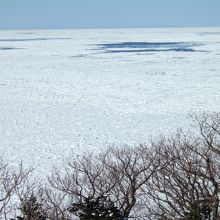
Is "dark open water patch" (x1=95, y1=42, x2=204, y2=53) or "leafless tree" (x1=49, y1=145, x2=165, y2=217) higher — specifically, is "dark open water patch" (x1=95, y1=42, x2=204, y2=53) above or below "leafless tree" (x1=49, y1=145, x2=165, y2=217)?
above

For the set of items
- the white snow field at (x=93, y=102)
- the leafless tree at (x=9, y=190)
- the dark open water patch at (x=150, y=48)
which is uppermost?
the dark open water patch at (x=150, y=48)

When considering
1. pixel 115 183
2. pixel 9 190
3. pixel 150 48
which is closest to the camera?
pixel 9 190

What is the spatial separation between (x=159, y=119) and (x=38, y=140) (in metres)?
4.61

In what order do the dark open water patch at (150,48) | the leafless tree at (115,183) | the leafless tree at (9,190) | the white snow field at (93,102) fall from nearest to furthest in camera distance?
1. the leafless tree at (9,190)
2. the leafless tree at (115,183)
3. the white snow field at (93,102)
4. the dark open water patch at (150,48)

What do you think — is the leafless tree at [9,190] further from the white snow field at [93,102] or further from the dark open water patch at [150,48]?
the dark open water patch at [150,48]

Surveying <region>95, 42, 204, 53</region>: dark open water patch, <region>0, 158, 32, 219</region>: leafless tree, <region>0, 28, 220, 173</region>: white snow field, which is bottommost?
<region>0, 158, 32, 219</region>: leafless tree

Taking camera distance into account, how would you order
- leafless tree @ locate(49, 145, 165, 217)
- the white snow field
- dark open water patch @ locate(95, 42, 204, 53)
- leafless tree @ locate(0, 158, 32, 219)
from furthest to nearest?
dark open water patch @ locate(95, 42, 204, 53) → the white snow field → leafless tree @ locate(49, 145, 165, 217) → leafless tree @ locate(0, 158, 32, 219)

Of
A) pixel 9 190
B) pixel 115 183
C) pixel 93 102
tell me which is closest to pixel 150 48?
pixel 93 102

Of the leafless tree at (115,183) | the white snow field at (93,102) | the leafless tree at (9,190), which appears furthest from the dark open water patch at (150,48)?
the leafless tree at (115,183)

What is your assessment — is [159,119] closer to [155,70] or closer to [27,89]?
[27,89]

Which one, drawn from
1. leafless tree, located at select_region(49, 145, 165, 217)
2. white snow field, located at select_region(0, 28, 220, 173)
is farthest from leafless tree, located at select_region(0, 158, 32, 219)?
white snow field, located at select_region(0, 28, 220, 173)

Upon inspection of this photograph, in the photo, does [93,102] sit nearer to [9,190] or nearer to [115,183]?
[115,183]

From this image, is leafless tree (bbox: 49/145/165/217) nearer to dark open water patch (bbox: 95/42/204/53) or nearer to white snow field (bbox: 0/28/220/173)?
white snow field (bbox: 0/28/220/173)

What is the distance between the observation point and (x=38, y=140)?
13352 millimetres
